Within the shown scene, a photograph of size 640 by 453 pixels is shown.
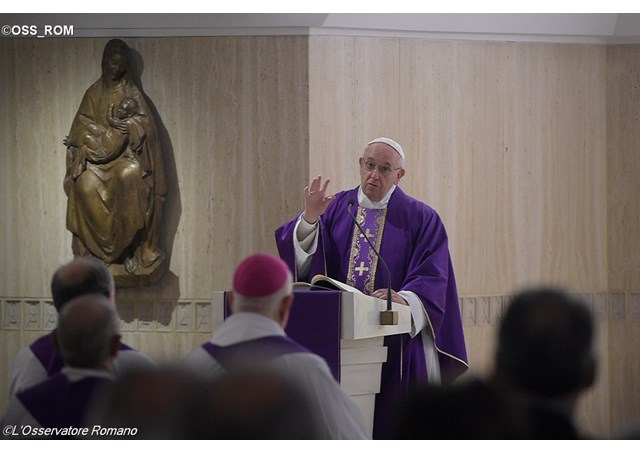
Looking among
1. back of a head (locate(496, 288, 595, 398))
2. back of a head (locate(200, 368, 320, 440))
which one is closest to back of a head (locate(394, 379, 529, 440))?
back of a head (locate(200, 368, 320, 440))

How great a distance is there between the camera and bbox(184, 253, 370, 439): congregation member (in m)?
4.09

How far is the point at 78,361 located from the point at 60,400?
0.40m

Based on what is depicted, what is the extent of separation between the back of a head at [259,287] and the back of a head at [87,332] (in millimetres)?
530

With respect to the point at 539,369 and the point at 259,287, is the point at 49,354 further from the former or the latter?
the point at 539,369

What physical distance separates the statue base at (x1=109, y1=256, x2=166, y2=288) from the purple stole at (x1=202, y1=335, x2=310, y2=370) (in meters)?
3.30

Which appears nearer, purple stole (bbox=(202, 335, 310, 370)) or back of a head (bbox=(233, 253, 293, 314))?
purple stole (bbox=(202, 335, 310, 370))

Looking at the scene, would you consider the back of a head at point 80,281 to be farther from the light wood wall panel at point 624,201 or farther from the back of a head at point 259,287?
the light wood wall panel at point 624,201

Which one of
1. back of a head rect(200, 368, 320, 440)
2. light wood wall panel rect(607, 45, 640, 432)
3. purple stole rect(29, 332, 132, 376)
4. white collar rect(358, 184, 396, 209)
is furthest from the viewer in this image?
light wood wall panel rect(607, 45, 640, 432)

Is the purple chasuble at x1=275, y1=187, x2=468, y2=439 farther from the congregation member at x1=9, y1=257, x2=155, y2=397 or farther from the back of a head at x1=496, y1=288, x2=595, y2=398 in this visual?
the back of a head at x1=496, y1=288, x2=595, y2=398

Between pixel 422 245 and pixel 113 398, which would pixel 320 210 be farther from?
pixel 113 398

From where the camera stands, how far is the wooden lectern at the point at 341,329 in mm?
5141

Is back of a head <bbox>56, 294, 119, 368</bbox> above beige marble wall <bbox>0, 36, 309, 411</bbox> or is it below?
below

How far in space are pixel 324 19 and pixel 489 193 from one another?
72.8 inches

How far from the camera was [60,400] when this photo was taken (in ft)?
14.9
